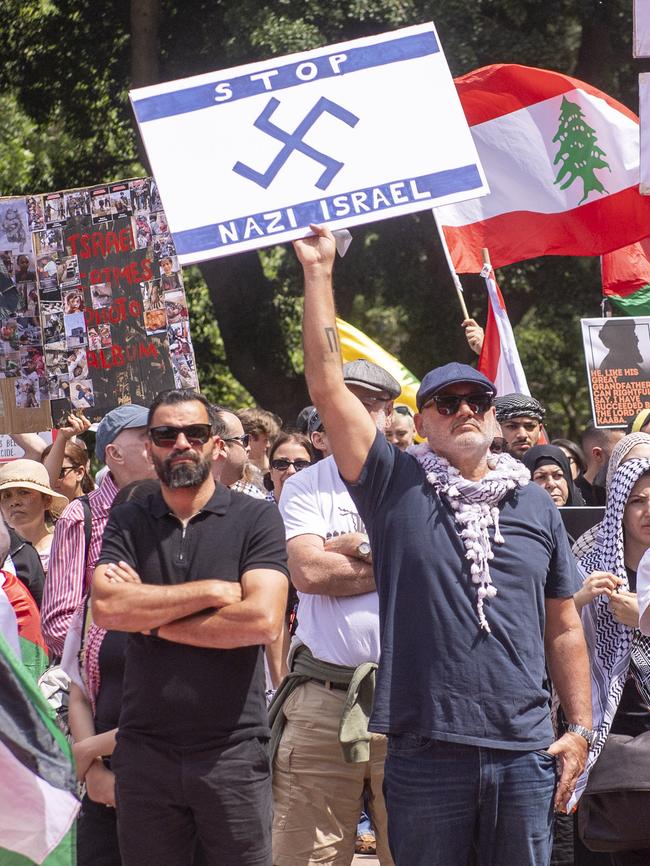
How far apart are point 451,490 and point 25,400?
3437 mm

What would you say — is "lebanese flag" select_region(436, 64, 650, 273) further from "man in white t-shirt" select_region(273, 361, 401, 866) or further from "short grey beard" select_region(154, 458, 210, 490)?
"short grey beard" select_region(154, 458, 210, 490)

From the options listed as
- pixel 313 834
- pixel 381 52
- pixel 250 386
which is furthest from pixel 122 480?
pixel 250 386

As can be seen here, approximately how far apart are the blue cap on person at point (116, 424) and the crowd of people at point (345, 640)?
5.9 inches

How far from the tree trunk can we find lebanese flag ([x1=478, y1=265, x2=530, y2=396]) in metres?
8.09

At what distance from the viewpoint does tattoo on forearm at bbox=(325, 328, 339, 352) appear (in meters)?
4.01

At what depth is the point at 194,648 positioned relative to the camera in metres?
4.16

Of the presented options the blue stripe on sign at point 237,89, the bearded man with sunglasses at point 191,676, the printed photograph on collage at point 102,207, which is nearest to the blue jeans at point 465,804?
the bearded man with sunglasses at point 191,676

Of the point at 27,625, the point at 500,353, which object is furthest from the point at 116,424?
the point at 500,353

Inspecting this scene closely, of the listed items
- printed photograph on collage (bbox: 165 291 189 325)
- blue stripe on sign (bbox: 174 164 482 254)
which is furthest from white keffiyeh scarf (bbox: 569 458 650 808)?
printed photograph on collage (bbox: 165 291 189 325)

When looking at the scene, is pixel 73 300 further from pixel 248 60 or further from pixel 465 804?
pixel 248 60

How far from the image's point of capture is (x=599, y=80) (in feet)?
52.6

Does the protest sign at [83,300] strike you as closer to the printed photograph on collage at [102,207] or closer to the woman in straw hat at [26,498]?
the printed photograph on collage at [102,207]

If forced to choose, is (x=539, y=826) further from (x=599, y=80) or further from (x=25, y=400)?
(x=599, y=80)

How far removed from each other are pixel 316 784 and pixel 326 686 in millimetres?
356
